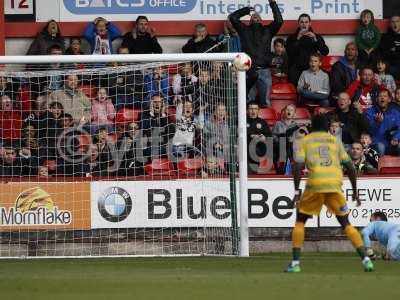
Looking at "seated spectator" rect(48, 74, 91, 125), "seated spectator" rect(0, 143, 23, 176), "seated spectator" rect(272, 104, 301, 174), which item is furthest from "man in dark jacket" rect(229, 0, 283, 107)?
"seated spectator" rect(0, 143, 23, 176)

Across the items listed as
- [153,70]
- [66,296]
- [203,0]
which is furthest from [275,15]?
[66,296]

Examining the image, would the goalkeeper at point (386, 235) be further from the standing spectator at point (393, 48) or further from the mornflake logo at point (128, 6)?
the mornflake logo at point (128, 6)

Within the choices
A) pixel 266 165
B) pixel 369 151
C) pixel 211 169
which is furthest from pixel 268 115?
pixel 211 169

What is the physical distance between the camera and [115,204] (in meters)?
17.6

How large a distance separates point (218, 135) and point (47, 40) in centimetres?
471

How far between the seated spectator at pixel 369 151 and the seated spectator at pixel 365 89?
4.25ft

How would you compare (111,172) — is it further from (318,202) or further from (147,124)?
(318,202)

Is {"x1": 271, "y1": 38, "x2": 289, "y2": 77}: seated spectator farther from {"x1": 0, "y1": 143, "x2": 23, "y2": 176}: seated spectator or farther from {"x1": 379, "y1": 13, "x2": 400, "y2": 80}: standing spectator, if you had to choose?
{"x1": 0, "y1": 143, "x2": 23, "y2": 176}: seated spectator

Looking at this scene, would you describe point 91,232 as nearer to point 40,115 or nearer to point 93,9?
point 40,115

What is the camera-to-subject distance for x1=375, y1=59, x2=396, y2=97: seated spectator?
815 inches

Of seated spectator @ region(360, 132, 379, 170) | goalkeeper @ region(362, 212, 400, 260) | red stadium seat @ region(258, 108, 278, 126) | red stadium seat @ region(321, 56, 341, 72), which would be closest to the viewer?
goalkeeper @ region(362, 212, 400, 260)

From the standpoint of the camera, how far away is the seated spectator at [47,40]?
2078 cm

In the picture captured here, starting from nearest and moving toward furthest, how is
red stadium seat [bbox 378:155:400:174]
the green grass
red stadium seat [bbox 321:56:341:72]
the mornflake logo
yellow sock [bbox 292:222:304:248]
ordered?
the green grass
yellow sock [bbox 292:222:304:248]
red stadium seat [bbox 378:155:400:174]
red stadium seat [bbox 321:56:341:72]
the mornflake logo

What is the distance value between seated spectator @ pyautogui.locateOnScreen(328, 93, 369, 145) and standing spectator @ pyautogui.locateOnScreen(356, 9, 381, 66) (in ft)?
6.46
